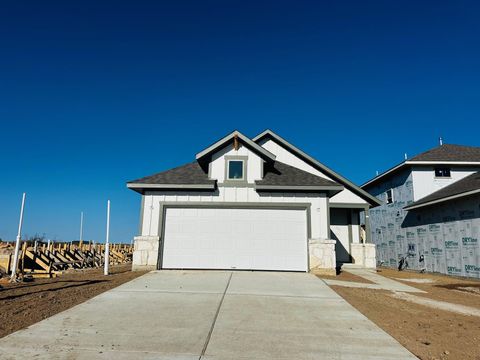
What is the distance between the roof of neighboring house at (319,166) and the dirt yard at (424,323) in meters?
8.09

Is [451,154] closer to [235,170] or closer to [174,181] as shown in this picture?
[235,170]

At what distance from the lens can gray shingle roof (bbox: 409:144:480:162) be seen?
759 inches

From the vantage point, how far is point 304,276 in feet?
38.2

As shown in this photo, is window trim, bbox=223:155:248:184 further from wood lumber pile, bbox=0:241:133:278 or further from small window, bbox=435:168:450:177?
small window, bbox=435:168:450:177

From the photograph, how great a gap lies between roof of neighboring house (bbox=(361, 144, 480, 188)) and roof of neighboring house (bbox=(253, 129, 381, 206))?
450 cm

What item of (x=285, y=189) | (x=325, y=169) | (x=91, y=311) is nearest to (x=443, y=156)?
(x=325, y=169)

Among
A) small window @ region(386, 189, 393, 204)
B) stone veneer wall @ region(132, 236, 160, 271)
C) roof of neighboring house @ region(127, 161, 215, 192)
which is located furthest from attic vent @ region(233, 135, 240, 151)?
small window @ region(386, 189, 393, 204)

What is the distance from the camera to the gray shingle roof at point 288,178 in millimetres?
13180

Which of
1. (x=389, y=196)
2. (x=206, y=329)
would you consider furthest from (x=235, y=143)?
(x=389, y=196)

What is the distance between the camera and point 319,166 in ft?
58.6

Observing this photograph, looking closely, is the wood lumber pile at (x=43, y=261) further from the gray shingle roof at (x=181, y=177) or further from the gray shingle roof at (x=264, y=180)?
the gray shingle roof at (x=264, y=180)

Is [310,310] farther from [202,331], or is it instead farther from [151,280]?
[151,280]

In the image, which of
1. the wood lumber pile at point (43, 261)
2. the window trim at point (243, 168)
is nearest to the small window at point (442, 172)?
the window trim at point (243, 168)

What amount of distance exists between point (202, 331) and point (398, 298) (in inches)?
254
